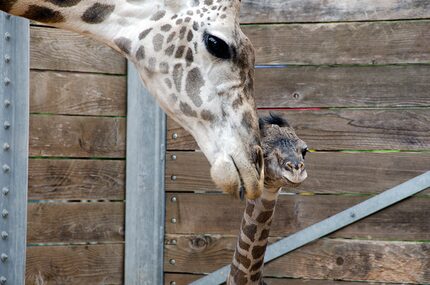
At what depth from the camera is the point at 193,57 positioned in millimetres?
2352

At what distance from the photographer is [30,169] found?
3.96m

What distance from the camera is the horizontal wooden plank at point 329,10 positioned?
386 centimetres

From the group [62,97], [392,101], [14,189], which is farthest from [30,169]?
[392,101]

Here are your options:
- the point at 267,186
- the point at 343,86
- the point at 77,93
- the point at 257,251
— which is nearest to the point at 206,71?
the point at 267,186

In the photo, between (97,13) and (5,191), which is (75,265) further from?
(97,13)

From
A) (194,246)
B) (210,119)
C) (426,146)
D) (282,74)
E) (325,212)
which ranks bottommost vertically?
(194,246)

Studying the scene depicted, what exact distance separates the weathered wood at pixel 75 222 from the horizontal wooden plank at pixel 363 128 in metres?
0.99

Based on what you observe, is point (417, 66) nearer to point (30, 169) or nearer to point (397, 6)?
point (397, 6)

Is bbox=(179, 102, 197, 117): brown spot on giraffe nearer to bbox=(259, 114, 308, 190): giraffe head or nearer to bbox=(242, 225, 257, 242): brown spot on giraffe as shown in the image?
bbox=(259, 114, 308, 190): giraffe head

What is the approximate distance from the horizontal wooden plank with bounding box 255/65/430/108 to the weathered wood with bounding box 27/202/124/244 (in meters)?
1.01

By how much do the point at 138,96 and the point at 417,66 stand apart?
4.80 feet

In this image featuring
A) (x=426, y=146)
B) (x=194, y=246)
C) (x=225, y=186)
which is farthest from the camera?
(x=194, y=246)

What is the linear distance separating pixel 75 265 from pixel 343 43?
1.82m

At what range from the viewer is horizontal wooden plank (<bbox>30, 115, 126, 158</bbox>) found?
399 cm
